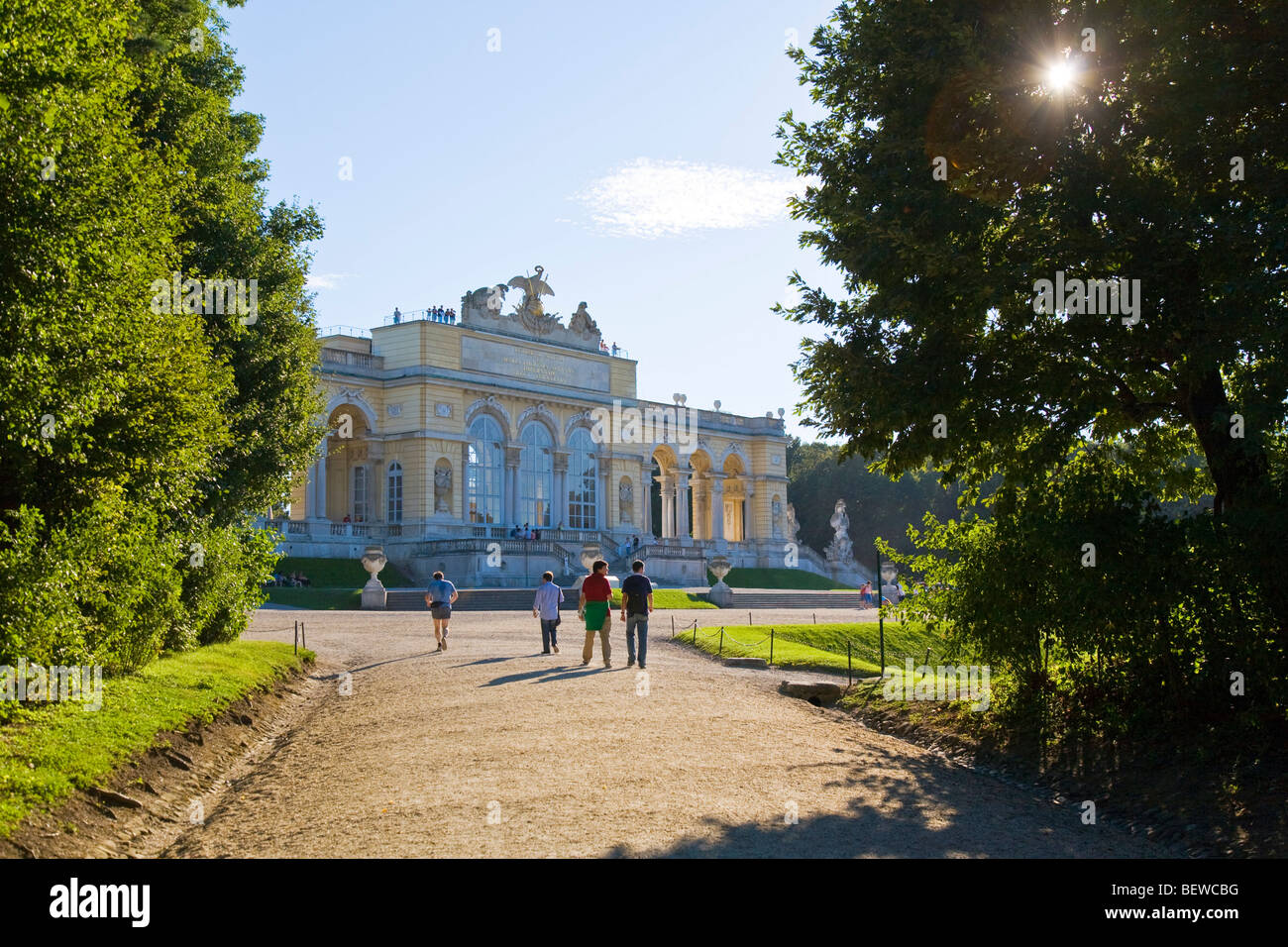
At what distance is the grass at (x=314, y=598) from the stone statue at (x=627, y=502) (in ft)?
82.4

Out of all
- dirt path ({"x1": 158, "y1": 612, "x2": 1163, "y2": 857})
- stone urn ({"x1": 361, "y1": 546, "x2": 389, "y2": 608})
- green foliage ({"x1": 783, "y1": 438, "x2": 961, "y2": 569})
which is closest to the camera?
dirt path ({"x1": 158, "y1": 612, "x2": 1163, "y2": 857})

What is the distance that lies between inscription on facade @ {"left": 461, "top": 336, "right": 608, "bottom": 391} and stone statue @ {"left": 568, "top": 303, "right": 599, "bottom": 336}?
153cm

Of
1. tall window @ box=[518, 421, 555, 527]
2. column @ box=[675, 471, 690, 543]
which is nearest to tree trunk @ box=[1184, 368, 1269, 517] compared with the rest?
tall window @ box=[518, 421, 555, 527]

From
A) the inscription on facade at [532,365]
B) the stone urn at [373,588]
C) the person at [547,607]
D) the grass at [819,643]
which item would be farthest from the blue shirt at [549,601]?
Answer: the inscription on facade at [532,365]

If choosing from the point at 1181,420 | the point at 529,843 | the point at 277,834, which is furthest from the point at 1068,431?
the point at 277,834

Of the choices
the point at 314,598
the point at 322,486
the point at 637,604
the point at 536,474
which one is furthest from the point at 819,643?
the point at 536,474

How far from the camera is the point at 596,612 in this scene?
1783 cm

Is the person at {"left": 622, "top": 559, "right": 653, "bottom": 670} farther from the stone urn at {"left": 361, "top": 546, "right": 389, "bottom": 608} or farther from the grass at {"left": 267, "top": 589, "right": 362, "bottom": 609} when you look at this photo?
the grass at {"left": 267, "top": 589, "right": 362, "bottom": 609}

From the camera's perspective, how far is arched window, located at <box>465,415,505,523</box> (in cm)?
5303

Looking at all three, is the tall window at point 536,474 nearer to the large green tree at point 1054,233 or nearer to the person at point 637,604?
the person at point 637,604

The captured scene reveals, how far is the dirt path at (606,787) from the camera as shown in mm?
7340

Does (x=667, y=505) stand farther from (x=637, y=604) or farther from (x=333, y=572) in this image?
(x=637, y=604)
